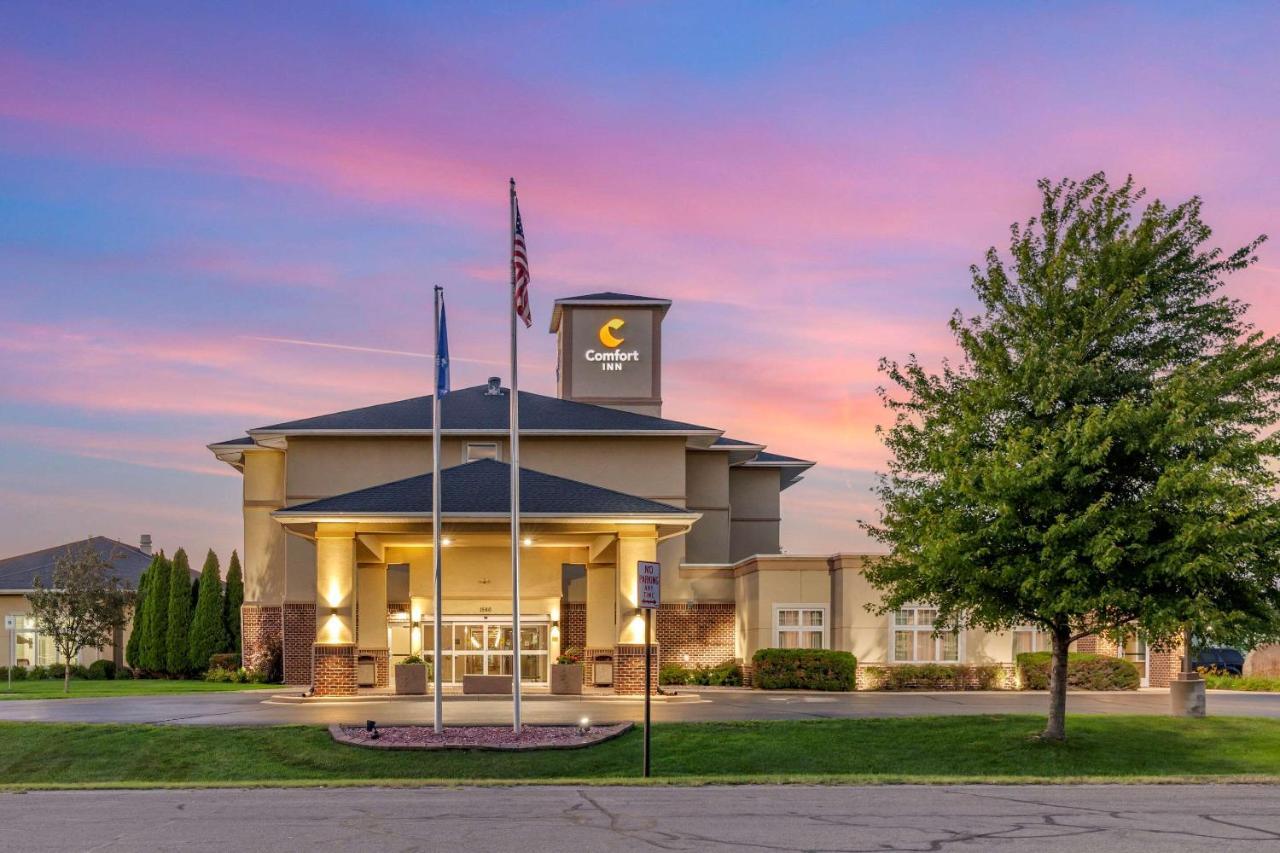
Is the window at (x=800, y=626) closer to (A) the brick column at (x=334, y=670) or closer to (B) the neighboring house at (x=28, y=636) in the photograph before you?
(A) the brick column at (x=334, y=670)

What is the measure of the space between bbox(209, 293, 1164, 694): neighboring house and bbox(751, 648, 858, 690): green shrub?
1.16 m

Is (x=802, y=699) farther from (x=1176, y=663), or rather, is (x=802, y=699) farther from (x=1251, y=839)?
(x=1251, y=839)

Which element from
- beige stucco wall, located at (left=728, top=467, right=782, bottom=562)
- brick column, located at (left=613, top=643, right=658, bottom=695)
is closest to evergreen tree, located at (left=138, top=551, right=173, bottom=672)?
beige stucco wall, located at (left=728, top=467, right=782, bottom=562)

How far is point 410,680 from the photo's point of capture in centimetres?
3425

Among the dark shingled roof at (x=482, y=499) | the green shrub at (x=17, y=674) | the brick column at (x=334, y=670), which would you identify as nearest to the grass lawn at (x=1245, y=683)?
the dark shingled roof at (x=482, y=499)

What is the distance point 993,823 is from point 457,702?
18.9 m

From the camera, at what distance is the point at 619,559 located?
34500mm

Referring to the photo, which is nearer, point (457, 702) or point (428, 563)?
point (457, 702)

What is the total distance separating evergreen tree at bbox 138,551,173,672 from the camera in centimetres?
5262

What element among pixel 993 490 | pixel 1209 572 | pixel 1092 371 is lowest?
pixel 1209 572

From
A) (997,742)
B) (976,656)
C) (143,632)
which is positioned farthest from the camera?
(143,632)

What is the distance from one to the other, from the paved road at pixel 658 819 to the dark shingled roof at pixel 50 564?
39.7 meters

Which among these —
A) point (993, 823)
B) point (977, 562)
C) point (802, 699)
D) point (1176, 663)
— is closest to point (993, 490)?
point (977, 562)

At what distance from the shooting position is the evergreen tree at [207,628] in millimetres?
51969
